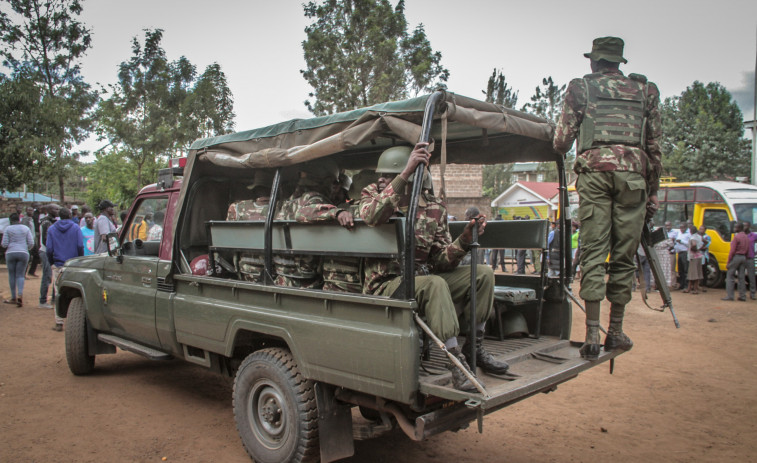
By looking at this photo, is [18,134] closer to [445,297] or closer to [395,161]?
[395,161]

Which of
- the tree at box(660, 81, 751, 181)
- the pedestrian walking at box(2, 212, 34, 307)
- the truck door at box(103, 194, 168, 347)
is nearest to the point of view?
the truck door at box(103, 194, 168, 347)

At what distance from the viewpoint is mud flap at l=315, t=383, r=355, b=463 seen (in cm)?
320

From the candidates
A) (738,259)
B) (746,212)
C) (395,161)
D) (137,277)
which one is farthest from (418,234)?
(746,212)

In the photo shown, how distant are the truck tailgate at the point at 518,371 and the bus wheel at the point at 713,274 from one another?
1225 cm

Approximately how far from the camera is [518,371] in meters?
3.26

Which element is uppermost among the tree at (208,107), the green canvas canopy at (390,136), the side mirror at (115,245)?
the tree at (208,107)

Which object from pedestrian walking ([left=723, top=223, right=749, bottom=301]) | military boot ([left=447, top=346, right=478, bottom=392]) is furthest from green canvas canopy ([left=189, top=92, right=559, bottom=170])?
pedestrian walking ([left=723, top=223, right=749, bottom=301])

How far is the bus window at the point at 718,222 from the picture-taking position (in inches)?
544

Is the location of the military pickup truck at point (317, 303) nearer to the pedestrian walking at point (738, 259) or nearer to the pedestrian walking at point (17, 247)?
the pedestrian walking at point (17, 247)

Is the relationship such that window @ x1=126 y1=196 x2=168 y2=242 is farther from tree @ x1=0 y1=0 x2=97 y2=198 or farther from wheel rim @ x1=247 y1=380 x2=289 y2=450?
tree @ x1=0 y1=0 x2=97 y2=198

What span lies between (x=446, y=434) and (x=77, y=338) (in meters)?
3.91

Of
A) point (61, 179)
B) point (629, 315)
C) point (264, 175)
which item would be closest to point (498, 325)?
point (264, 175)

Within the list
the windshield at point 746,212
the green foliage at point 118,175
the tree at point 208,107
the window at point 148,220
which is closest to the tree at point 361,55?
the tree at point 208,107

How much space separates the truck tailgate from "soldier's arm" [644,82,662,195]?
1.26m
